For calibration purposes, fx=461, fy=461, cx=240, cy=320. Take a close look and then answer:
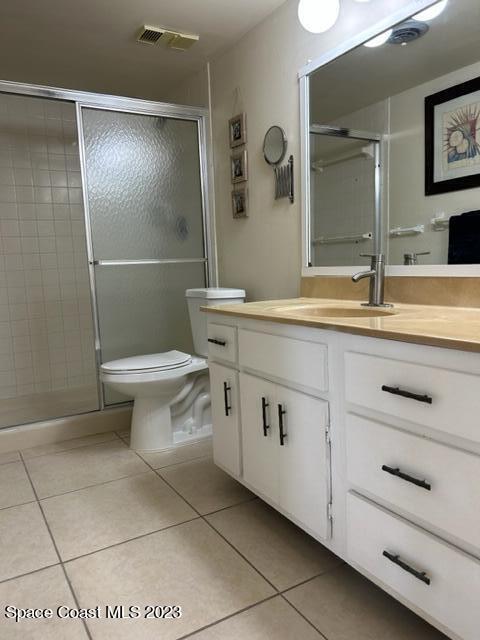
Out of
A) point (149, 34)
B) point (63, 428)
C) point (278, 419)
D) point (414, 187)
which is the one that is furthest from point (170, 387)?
point (149, 34)

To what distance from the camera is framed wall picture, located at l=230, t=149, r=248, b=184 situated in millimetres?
2629

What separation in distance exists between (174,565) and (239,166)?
6.80ft

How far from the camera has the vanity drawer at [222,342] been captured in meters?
1.75

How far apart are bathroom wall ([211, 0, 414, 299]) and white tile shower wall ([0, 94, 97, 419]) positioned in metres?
1.29

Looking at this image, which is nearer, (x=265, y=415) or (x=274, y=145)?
(x=265, y=415)

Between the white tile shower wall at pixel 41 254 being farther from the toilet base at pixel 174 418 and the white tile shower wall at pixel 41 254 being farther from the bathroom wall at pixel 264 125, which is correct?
the bathroom wall at pixel 264 125

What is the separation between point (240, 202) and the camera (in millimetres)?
2695

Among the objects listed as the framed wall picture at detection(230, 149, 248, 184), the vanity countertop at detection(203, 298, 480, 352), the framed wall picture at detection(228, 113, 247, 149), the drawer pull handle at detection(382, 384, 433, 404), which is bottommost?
the drawer pull handle at detection(382, 384, 433, 404)

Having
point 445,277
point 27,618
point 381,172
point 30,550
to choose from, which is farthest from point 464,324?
point 30,550

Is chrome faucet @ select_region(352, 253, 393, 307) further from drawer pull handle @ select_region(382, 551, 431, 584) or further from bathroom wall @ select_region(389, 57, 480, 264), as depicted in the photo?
drawer pull handle @ select_region(382, 551, 431, 584)

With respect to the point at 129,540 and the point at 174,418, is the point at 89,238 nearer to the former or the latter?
the point at 174,418

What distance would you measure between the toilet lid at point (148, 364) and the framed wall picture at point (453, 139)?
1.41 meters

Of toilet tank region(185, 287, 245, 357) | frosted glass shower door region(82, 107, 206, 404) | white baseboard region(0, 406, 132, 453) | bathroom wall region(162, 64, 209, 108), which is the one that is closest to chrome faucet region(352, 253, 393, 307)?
toilet tank region(185, 287, 245, 357)

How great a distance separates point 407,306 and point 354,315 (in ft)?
0.64
